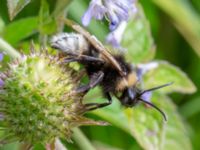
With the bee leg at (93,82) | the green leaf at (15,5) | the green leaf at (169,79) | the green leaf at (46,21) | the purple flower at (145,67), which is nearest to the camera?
the green leaf at (15,5)

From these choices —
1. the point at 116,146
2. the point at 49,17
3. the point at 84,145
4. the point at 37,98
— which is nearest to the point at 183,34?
the point at 116,146

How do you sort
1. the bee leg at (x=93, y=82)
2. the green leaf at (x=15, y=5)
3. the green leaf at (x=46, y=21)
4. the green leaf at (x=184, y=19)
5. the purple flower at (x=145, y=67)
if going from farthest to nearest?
the green leaf at (x=184, y=19) → the purple flower at (x=145, y=67) → the green leaf at (x=46, y=21) → the bee leg at (x=93, y=82) → the green leaf at (x=15, y=5)

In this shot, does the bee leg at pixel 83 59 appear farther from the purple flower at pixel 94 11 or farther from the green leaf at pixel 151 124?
the green leaf at pixel 151 124

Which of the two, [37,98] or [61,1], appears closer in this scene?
[37,98]

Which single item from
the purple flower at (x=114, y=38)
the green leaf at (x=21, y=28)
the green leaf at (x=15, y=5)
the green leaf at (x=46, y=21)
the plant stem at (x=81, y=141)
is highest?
the green leaf at (x=15, y=5)

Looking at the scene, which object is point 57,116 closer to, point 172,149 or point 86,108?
point 86,108

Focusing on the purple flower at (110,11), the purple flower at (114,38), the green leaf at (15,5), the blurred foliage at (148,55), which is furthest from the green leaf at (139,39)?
the green leaf at (15,5)

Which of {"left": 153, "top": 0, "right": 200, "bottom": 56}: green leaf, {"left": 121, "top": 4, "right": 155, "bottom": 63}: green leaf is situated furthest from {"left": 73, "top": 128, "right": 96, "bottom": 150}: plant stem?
{"left": 153, "top": 0, "right": 200, "bottom": 56}: green leaf
